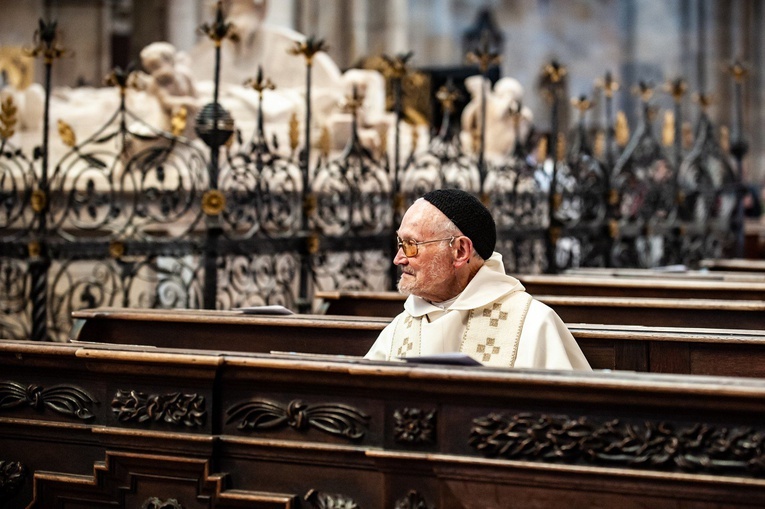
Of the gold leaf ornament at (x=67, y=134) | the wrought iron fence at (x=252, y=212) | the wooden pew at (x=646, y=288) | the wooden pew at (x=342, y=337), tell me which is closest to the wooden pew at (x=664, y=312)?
the wooden pew at (x=646, y=288)

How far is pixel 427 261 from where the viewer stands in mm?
3770

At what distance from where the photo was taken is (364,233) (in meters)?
8.91

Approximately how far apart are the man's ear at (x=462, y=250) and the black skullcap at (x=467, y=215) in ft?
0.06

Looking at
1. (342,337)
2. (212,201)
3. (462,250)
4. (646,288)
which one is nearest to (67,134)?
(212,201)

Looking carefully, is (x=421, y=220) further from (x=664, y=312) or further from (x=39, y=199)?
(x=39, y=199)

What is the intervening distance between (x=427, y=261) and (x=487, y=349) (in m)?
0.36

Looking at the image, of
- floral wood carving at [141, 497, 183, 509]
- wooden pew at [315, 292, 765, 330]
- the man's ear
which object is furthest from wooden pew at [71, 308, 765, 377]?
floral wood carving at [141, 497, 183, 509]

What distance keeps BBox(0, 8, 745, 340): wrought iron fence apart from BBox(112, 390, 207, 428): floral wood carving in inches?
→ 137

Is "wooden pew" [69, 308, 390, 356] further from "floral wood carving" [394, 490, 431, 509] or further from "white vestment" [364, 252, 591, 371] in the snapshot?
"floral wood carving" [394, 490, 431, 509]

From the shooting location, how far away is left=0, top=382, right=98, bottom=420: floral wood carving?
11.6 ft

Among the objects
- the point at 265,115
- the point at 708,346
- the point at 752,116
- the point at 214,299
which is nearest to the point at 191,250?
the point at 214,299

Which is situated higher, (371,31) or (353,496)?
(371,31)

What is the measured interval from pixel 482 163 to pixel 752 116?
14.3 m

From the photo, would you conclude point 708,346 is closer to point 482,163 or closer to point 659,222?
point 482,163
